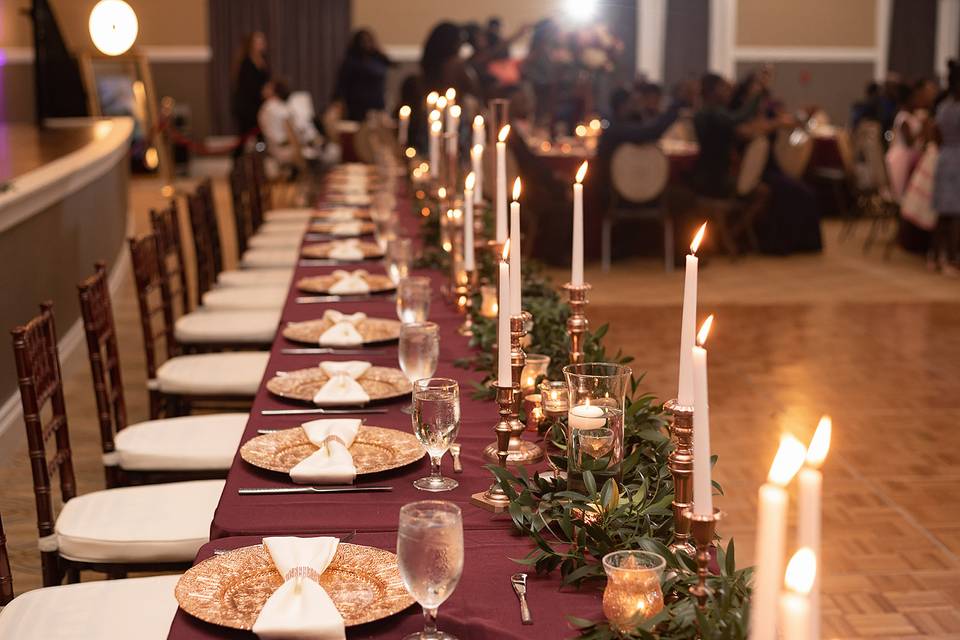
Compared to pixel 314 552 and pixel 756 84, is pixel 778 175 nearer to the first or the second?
pixel 756 84

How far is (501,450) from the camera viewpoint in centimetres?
188

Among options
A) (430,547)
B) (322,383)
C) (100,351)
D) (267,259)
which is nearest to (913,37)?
(267,259)

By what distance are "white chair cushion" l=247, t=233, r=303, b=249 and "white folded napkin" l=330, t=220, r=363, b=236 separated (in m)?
1.01

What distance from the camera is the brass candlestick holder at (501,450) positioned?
1.83 meters

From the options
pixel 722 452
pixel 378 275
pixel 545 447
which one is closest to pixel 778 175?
pixel 722 452

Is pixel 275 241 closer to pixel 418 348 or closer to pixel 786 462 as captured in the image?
pixel 418 348

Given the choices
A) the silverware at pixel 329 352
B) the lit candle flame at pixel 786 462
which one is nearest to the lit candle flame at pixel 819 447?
the lit candle flame at pixel 786 462

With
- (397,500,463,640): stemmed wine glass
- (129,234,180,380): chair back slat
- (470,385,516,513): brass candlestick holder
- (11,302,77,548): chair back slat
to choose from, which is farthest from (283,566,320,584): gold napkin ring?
(129,234,180,380): chair back slat

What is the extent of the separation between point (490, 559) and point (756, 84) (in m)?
8.49

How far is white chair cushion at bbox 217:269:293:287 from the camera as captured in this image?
5312mm

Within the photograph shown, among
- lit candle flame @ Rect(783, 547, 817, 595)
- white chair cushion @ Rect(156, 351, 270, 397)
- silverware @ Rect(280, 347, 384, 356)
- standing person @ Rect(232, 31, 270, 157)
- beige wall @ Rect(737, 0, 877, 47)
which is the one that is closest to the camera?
lit candle flame @ Rect(783, 547, 817, 595)

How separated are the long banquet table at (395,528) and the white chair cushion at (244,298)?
7.68 ft

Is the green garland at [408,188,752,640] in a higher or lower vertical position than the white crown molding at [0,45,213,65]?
lower

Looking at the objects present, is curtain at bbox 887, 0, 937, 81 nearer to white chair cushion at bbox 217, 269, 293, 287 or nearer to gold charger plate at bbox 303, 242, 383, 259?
white chair cushion at bbox 217, 269, 293, 287
